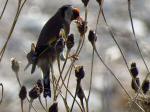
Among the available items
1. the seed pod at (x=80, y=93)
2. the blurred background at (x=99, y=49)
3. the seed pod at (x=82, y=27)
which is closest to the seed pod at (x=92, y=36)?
the seed pod at (x=82, y=27)

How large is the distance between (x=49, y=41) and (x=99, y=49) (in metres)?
0.39

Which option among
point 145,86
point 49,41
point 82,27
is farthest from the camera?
point 49,41

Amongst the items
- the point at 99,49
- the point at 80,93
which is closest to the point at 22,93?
the point at 80,93

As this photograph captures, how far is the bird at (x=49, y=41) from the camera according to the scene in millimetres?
2652

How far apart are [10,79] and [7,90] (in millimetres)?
531

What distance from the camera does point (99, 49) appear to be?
10.4ft

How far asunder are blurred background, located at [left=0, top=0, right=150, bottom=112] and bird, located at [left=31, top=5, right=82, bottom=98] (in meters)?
0.08

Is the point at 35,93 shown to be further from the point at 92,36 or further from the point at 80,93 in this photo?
the point at 92,36

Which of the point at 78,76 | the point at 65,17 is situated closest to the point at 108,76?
the point at 78,76

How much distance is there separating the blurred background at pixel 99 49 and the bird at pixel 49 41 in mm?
80

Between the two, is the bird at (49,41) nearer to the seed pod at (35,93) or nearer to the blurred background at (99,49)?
the blurred background at (99,49)

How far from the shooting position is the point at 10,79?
5.22 meters

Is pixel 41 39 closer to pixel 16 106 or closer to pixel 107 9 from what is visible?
pixel 16 106

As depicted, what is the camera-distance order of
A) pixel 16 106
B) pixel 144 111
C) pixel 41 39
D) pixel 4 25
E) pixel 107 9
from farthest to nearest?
pixel 107 9
pixel 4 25
pixel 16 106
pixel 41 39
pixel 144 111
